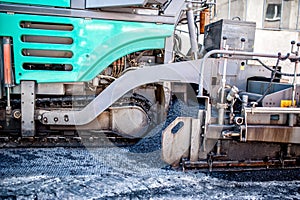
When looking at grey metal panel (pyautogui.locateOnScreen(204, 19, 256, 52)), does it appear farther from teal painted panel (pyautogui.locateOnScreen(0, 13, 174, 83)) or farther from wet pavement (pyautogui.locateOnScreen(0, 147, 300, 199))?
wet pavement (pyautogui.locateOnScreen(0, 147, 300, 199))

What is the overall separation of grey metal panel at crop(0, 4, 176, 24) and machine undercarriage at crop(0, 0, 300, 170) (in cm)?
1

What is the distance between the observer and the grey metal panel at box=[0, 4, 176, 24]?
3766 mm

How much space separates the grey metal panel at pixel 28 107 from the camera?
396cm

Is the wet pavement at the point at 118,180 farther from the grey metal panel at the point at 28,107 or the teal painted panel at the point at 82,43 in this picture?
the teal painted panel at the point at 82,43

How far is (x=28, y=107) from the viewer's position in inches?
157

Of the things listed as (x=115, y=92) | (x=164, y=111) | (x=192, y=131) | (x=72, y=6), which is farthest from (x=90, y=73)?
(x=192, y=131)

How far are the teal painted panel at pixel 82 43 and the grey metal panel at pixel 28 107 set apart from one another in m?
0.11

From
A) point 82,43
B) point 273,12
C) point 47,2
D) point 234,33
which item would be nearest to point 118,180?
point 82,43

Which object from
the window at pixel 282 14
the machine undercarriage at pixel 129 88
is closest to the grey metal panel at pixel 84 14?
the machine undercarriage at pixel 129 88

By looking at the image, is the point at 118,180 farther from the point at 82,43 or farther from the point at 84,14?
the point at 84,14

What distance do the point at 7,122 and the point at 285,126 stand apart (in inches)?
141

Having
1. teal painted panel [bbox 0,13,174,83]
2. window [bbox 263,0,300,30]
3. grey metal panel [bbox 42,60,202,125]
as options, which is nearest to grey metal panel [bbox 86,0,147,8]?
teal painted panel [bbox 0,13,174,83]

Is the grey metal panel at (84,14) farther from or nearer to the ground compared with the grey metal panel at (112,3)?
nearer to the ground

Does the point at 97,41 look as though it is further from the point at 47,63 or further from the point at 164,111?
the point at 164,111
